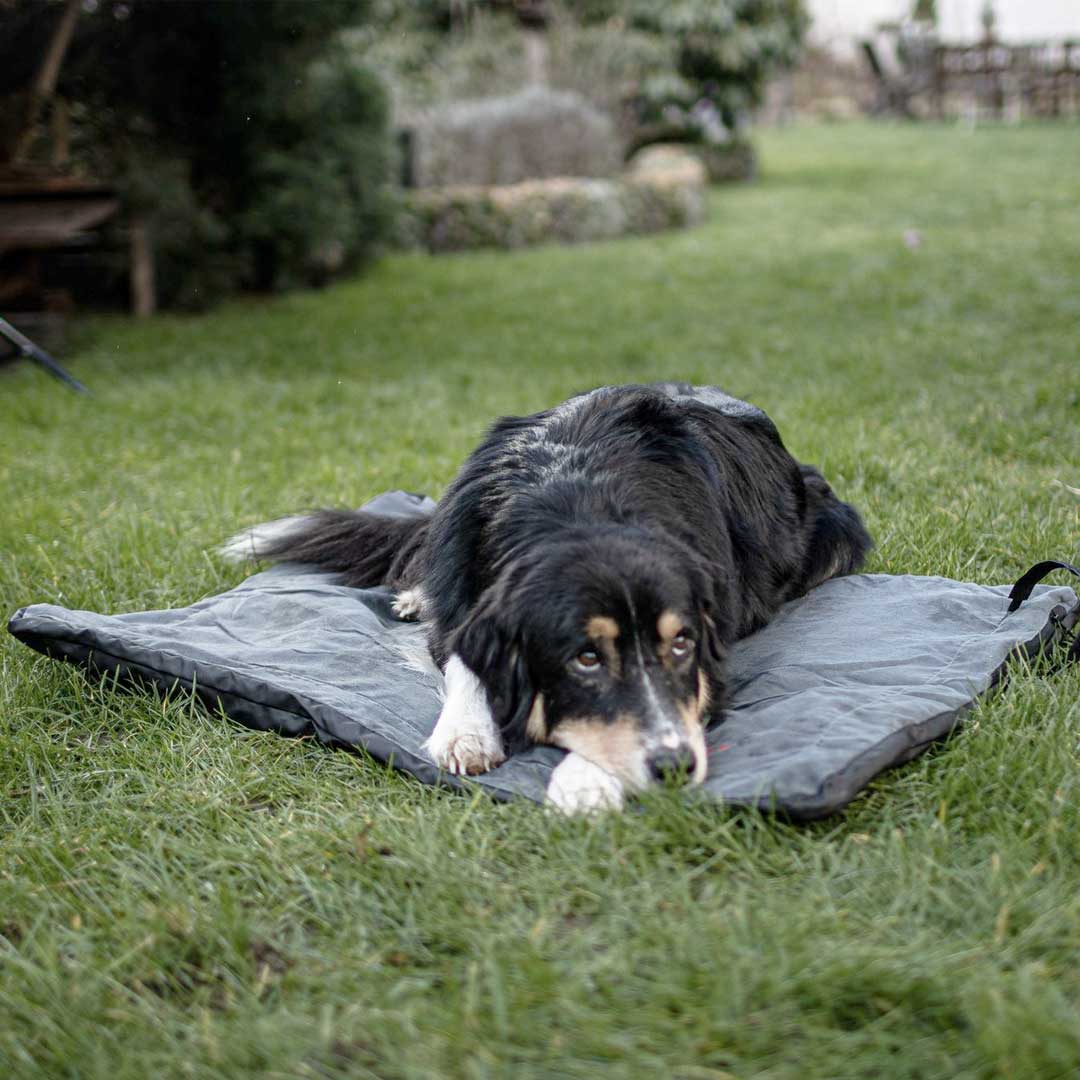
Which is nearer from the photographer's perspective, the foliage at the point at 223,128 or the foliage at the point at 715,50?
the foliage at the point at 223,128

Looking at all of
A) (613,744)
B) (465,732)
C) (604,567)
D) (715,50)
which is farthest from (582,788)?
(715,50)

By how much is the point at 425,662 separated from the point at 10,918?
1505mm

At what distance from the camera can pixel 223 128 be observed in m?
11.1

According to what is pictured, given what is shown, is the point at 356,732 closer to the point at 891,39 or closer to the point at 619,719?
the point at 619,719

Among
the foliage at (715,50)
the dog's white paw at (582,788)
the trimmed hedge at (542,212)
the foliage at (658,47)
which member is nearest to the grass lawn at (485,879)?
the dog's white paw at (582,788)

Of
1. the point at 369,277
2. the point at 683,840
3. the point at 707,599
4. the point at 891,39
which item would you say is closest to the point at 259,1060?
the point at 683,840

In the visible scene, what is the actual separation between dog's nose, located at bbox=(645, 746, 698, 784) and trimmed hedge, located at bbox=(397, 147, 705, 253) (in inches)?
490

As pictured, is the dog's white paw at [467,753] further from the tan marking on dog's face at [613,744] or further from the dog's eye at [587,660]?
the dog's eye at [587,660]

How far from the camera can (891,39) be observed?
114 feet

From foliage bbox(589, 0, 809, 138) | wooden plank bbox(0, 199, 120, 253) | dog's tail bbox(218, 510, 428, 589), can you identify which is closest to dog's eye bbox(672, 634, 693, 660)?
dog's tail bbox(218, 510, 428, 589)

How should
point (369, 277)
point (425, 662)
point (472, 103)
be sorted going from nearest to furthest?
point (425, 662)
point (369, 277)
point (472, 103)

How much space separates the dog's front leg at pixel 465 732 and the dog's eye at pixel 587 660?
384 mm

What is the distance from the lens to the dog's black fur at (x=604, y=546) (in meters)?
3.06

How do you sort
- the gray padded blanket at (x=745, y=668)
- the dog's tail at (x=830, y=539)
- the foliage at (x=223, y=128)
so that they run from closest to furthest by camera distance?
the gray padded blanket at (x=745, y=668)
the dog's tail at (x=830, y=539)
the foliage at (x=223, y=128)
